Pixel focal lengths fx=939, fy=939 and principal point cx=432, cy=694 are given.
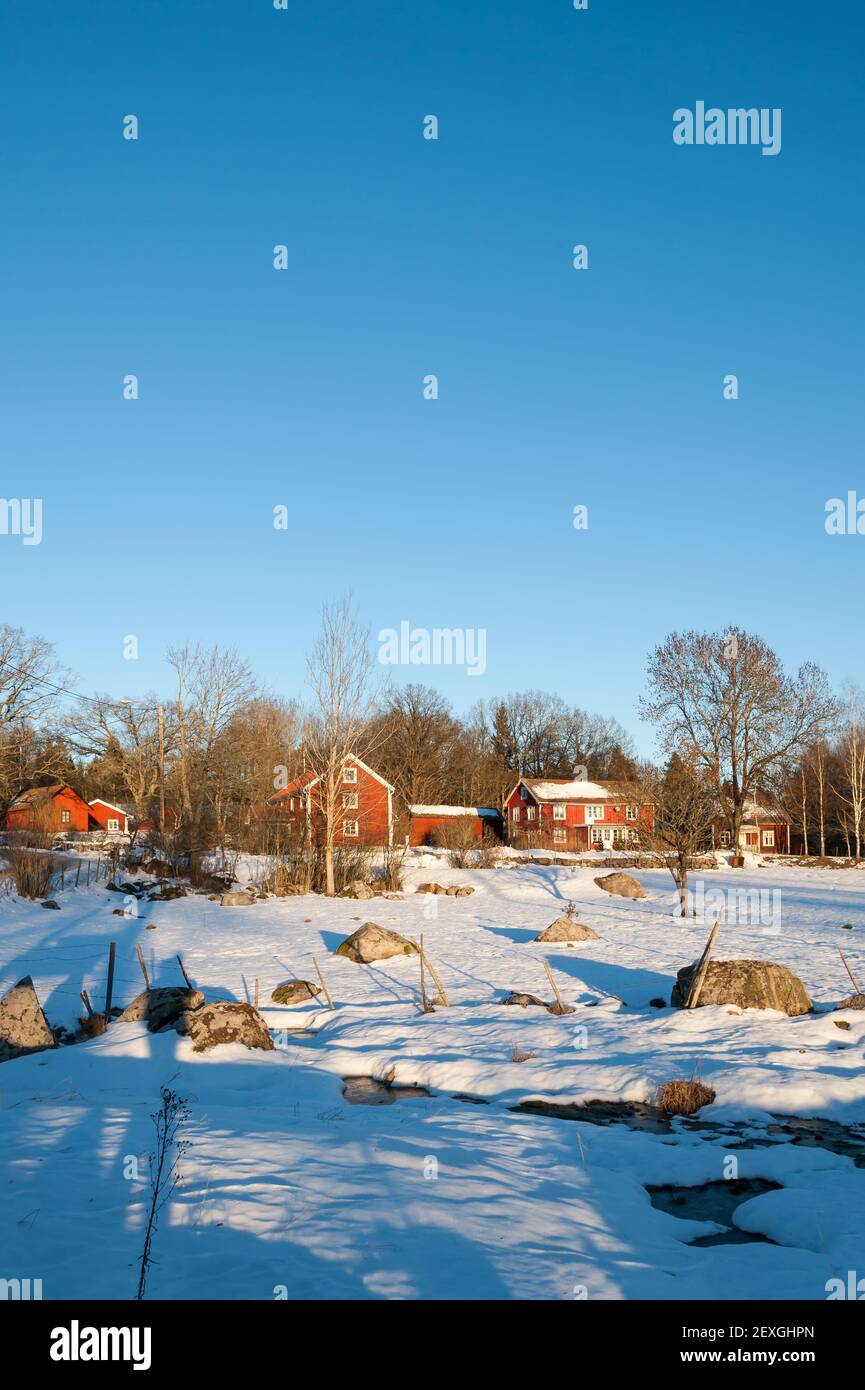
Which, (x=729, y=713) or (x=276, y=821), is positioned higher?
(x=729, y=713)

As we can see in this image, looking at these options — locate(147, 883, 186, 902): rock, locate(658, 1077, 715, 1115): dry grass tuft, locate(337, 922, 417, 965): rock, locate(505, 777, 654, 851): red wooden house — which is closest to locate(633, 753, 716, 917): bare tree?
locate(337, 922, 417, 965): rock

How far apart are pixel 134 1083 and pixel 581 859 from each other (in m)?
40.1

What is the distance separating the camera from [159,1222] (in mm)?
7395

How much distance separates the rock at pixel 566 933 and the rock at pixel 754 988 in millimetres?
8202

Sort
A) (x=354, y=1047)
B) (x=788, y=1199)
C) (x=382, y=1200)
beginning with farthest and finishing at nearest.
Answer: (x=354, y=1047), (x=788, y=1199), (x=382, y=1200)

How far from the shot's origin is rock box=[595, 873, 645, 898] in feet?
117

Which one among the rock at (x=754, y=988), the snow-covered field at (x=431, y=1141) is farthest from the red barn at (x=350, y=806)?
the rock at (x=754, y=988)

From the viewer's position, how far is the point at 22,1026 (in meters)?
14.1

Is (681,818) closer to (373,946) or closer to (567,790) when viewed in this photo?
(373,946)

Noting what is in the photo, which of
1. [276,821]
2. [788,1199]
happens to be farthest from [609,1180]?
[276,821]

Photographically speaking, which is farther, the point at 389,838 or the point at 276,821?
the point at 389,838

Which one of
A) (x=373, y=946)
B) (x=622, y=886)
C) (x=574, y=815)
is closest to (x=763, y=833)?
(x=574, y=815)

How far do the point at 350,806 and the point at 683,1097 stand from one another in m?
28.4
